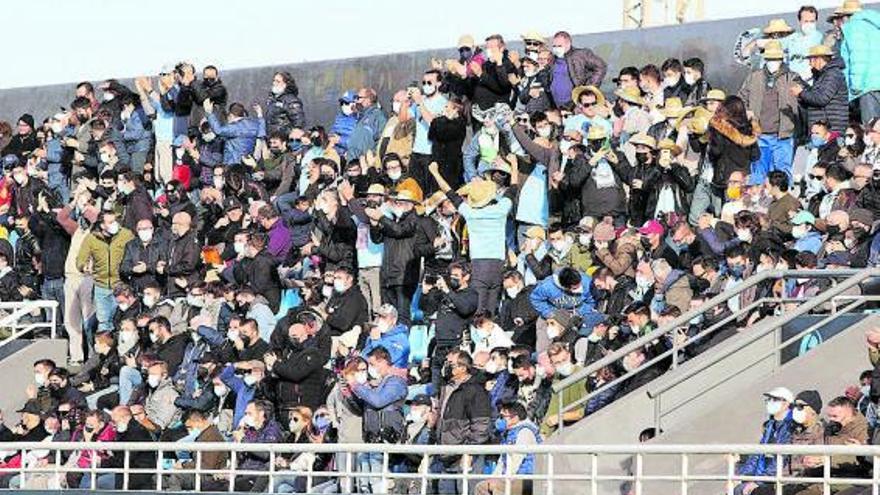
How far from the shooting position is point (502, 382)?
24.3 meters

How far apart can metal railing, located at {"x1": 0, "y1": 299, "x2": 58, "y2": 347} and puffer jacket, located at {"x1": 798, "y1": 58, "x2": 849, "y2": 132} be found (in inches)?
379

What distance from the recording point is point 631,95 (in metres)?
27.9

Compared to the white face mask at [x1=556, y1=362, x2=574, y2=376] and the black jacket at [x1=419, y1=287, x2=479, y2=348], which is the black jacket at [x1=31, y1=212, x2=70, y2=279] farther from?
the white face mask at [x1=556, y1=362, x2=574, y2=376]

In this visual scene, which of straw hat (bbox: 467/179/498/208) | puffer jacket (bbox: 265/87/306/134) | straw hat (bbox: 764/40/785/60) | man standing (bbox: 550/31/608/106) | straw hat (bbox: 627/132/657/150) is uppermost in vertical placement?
puffer jacket (bbox: 265/87/306/134)

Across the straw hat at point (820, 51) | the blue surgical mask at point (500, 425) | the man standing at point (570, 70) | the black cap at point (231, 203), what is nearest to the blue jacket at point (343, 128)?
the black cap at point (231, 203)

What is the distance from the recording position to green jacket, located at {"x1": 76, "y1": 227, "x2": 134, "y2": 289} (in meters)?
31.7

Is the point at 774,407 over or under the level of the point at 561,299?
under

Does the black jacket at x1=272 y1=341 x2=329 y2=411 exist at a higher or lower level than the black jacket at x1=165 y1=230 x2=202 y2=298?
lower

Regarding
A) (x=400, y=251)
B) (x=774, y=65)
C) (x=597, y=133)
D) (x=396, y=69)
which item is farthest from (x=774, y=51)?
(x=396, y=69)

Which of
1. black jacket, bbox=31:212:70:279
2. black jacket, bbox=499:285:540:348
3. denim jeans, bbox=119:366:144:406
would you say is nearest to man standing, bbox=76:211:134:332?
black jacket, bbox=31:212:70:279

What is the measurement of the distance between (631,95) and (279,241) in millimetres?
4297

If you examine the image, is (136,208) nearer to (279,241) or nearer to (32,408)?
(279,241)

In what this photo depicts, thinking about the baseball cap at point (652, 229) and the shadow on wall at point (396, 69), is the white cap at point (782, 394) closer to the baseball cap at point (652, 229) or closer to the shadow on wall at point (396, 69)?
the baseball cap at point (652, 229)

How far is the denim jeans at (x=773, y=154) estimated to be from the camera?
26.9 meters
